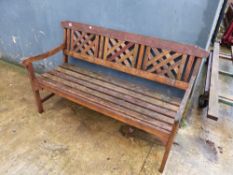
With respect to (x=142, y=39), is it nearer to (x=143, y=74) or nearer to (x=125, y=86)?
(x=143, y=74)

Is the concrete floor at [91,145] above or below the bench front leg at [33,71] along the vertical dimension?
below

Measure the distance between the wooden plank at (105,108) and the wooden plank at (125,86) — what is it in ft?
0.88

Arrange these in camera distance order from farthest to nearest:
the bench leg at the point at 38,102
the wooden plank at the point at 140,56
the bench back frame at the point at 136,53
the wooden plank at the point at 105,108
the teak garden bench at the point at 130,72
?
the bench leg at the point at 38,102 < the wooden plank at the point at 140,56 < the bench back frame at the point at 136,53 < the teak garden bench at the point at 130,72 < the wooden plank at the point at 105,108

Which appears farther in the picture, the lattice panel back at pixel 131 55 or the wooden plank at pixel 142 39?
the lattice panel back at pixel 131 55

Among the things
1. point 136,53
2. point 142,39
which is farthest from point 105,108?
point 142,39

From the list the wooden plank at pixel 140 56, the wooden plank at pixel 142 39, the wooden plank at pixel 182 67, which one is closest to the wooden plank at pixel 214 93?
the wooden plank at pixel 182 67

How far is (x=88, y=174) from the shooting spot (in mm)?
1659

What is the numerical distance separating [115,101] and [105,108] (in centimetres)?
13

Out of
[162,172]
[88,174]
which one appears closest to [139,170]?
[162,172]

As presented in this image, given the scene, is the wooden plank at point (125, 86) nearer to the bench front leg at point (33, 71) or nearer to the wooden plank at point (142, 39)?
the bench front leg at point (33, 71)

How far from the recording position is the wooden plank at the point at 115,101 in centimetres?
162

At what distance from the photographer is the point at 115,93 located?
192 centimetres

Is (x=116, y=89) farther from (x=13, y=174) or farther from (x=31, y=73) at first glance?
(x=13, y=174)

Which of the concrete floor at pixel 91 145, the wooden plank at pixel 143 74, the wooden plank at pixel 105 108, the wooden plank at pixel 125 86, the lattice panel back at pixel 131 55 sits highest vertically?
the lattice panel back at pixel 131 55
